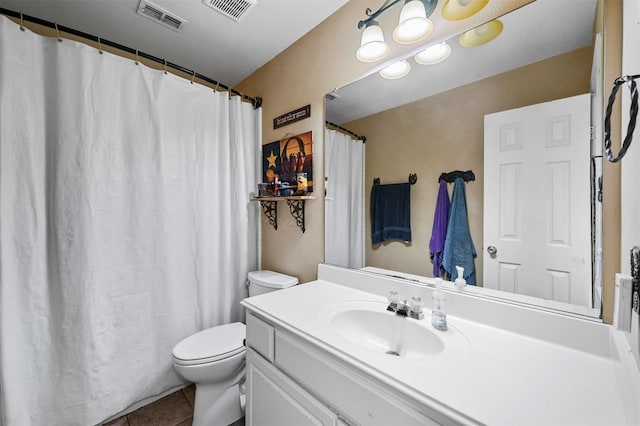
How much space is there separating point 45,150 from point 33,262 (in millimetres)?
559

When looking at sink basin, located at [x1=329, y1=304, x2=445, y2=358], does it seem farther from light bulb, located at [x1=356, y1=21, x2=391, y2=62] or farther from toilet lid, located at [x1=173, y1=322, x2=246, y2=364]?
light bulb, located at [x1=356, y1=21, x2=391, y2=62]

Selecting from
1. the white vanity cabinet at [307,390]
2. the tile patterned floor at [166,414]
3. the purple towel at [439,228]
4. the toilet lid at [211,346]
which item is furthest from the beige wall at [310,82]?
the tile patterned floor at [166,414]

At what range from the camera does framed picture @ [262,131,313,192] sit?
1674 mm

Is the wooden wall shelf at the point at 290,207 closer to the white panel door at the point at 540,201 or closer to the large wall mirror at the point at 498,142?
the large wall mirror at the point at 498,142

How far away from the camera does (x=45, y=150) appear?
129cm

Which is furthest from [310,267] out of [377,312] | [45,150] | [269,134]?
[45,150]

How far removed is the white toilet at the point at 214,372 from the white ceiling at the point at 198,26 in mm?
1924

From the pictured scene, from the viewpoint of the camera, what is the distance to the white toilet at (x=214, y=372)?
1.34 meters

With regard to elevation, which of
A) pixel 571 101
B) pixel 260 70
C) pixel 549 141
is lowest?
pixel 549 141

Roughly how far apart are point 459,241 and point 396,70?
86 cm

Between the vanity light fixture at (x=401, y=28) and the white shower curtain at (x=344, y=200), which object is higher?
the vanity light fixture at (x=401, y=28)

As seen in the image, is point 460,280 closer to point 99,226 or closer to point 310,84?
point 310,84

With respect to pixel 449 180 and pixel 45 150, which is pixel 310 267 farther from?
pixel 45 150

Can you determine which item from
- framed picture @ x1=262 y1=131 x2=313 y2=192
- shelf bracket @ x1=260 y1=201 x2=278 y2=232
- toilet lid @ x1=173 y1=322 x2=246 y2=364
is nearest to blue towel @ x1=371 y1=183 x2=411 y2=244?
framed picture @ x1=262 y1=131 x2=313 y2=192
